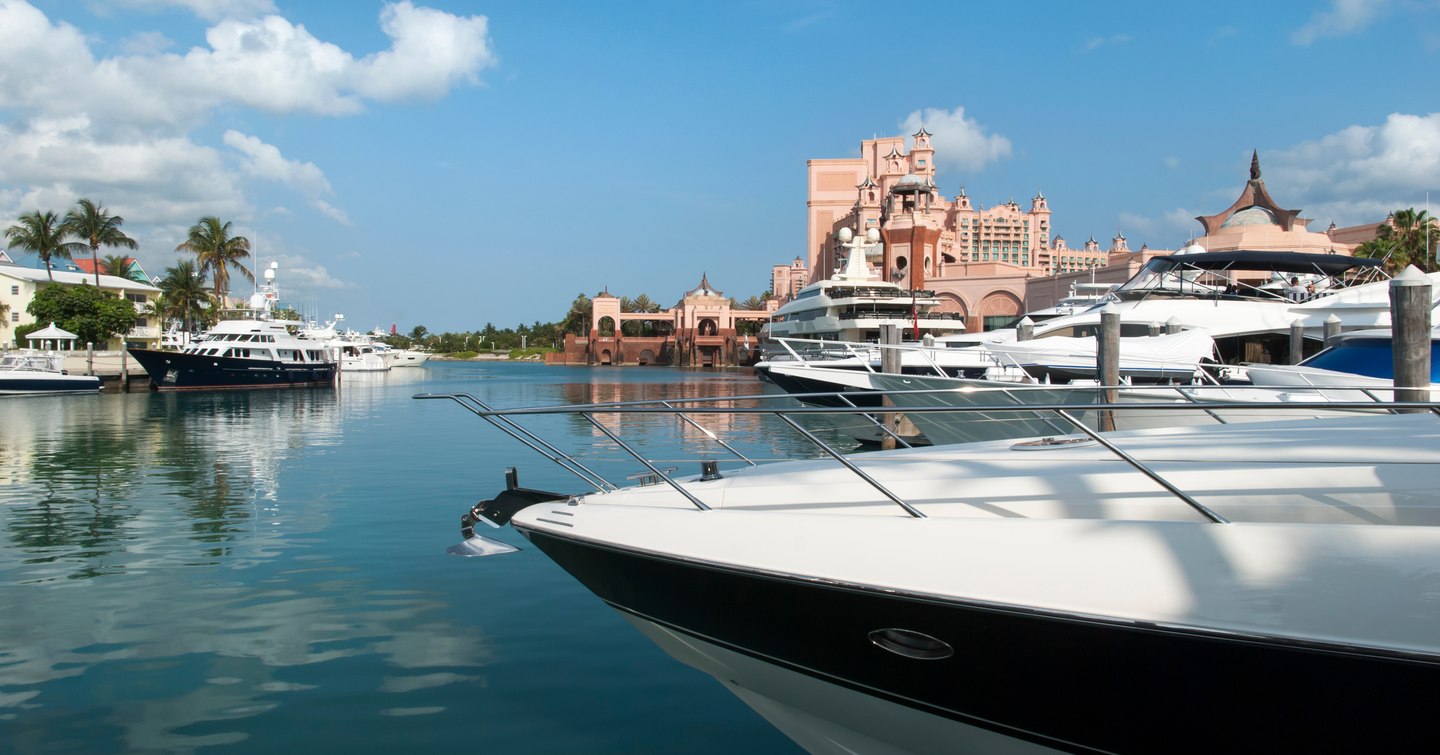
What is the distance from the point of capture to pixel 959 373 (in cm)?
2370

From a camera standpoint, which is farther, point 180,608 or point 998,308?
point 998,308

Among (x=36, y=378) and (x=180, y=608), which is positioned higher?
(x=36, y=378)

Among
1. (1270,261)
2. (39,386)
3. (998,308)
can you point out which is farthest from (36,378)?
(998,308)

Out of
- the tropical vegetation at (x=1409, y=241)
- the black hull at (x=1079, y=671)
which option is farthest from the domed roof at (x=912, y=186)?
the black hull at (x=1079, y=671)

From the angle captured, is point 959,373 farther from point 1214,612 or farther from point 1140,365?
point 1214,612

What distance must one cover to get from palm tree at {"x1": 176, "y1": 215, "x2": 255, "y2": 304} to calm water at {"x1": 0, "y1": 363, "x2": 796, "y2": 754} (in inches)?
2167

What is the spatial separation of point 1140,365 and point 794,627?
17.0m

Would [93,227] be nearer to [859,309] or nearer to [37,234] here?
[37,234]

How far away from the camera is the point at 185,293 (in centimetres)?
6325

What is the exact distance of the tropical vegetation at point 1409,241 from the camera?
38703 mm

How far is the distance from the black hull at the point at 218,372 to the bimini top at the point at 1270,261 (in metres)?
41.5

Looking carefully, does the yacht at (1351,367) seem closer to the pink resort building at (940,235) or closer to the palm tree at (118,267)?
the pink resort building at (940,235)

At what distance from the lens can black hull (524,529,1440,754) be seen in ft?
8.96

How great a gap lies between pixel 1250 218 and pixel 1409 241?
700 inches
